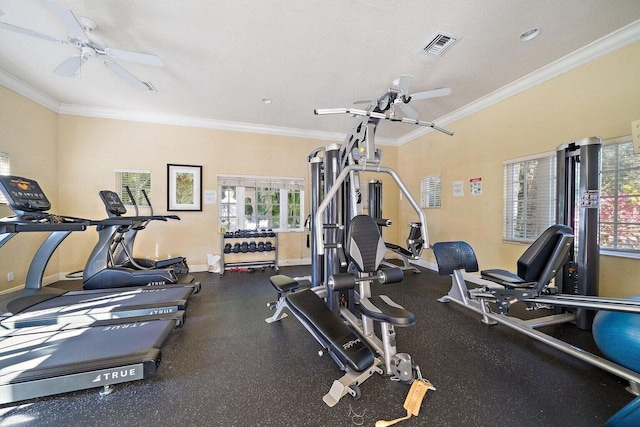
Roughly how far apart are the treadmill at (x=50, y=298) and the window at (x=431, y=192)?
451 cm

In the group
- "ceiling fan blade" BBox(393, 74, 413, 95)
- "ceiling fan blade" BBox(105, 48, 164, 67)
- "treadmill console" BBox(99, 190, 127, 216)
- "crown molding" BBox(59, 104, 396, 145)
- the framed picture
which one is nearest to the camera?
"ceiling fan blade" BBox(393, 74, 413, 95)

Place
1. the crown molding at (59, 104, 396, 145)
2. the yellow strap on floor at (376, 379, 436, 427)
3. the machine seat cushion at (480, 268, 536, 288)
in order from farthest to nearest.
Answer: the crown molding at (59, 104, 396, 145)
the machine seat cushion at (480, 268, 536, 288)
the yellow strap on floor at (376, 379, 436, 427)

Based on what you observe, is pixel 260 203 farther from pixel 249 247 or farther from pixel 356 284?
pixel 356 284

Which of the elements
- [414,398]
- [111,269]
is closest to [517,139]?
[414,398]

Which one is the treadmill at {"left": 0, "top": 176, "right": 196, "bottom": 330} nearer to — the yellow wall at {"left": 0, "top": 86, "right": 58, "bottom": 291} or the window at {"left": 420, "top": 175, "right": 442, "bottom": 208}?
the yellow wall at {"left": 0, "top": 86, "right": 58, "bottom": 291}

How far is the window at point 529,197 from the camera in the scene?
294cm

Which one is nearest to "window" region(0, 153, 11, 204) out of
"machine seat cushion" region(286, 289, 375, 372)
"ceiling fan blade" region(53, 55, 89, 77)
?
"ceiling fan blade" region(53, 55, 89, 77)

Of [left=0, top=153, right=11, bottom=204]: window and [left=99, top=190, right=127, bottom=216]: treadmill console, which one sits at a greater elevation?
[left=0, top=153, right=11, bottom=204]: window

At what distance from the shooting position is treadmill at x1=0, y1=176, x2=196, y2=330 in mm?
2113

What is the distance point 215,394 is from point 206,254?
11.4ft

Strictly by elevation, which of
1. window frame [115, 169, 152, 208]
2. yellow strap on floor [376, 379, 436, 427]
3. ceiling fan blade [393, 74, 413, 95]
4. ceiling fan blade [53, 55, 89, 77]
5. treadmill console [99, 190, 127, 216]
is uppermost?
ceiling fan blade [53, 55, 89, 77]

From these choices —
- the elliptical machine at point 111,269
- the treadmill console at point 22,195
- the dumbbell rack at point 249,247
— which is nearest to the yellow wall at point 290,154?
the dumbbell rack at point 249,247

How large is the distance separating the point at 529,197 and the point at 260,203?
14.6 ft

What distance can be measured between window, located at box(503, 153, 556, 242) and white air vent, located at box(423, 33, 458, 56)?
1.89 meters
